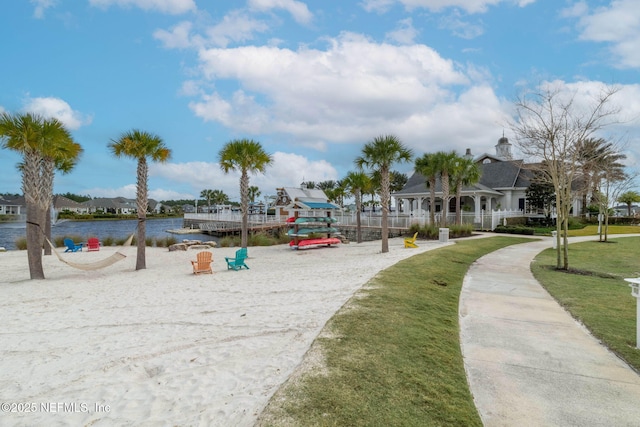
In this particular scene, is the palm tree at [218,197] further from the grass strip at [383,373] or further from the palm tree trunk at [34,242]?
the grass strip at [383,373]

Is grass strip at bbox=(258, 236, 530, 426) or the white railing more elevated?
the white railing

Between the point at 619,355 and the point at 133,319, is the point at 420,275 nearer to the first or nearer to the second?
the point at 619,355

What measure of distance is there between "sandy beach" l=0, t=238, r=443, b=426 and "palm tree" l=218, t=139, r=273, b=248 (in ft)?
30.3

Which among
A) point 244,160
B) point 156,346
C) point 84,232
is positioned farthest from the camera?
point 84,232

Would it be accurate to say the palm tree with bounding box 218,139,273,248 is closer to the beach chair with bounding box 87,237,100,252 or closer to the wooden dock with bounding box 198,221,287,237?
the beach chair with bounding box 87,237,100,252

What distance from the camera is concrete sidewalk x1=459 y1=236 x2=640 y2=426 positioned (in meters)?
3.88

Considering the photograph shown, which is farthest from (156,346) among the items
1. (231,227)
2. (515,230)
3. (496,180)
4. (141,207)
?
(231,227)

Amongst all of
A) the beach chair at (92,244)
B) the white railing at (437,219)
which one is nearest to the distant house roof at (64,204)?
the beach chair at (92,244)

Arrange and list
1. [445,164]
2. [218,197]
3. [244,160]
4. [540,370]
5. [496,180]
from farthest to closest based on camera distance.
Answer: [218,197] < [496,180] < [445,164] < [244,160] < [540,370]

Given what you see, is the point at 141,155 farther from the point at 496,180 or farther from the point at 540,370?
the point at 496,180

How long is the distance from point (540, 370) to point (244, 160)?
17474mm

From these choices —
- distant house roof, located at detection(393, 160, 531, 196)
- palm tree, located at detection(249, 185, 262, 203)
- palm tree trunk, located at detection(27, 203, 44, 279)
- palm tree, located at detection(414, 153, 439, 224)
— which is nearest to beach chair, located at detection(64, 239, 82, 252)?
palm tree trunk, located at detection(27, 203, 44, 279)

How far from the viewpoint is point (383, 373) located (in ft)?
14.7

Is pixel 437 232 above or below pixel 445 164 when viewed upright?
below
